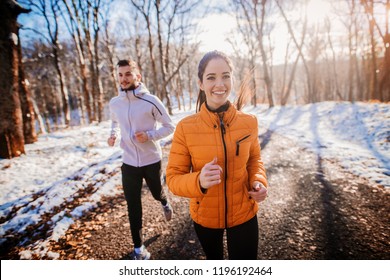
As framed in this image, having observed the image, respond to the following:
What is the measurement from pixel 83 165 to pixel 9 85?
2867 millimetres

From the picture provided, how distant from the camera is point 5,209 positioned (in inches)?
162

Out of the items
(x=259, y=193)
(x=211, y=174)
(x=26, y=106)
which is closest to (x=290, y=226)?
(x=259, y=193)

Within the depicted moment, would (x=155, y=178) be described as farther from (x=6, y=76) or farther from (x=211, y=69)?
(x=6, y=76)

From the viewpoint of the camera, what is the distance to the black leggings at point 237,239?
1637 mm

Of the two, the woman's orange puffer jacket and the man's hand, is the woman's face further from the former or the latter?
the man's hand

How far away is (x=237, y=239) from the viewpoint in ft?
5.36

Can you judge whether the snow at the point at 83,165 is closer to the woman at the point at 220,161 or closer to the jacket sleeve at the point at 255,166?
the woman at the point at 220,161

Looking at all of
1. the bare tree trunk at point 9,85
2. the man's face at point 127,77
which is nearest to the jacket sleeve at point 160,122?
the man's face at point 127,77

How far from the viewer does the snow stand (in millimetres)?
3949

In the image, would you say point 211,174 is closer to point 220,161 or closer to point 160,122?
point 220,161

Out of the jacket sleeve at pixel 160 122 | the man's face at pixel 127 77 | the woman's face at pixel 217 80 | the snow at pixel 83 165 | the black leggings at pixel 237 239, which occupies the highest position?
the man's face at pixel 127 77

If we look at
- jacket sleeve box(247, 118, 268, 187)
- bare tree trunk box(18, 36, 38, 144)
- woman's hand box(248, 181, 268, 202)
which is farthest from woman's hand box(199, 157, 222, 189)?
bare tree trunk box(18, 36, 38, 144)

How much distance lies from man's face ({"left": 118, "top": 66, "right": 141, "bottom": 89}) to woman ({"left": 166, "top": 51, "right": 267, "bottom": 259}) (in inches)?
49.0
